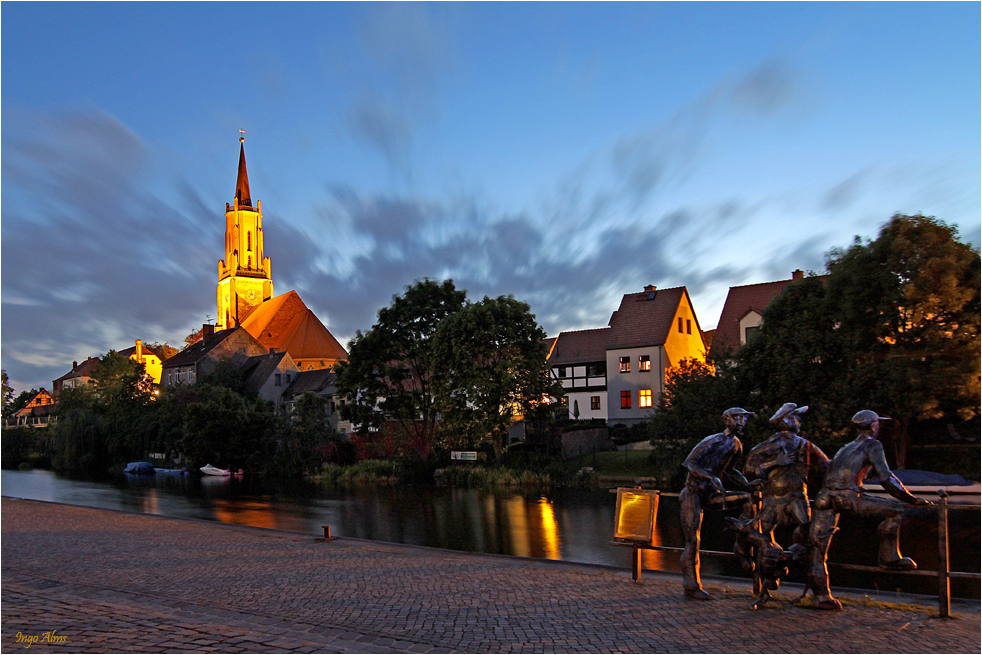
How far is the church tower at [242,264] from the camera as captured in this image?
12450 centimetres

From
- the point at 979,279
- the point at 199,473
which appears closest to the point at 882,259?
the point at 979,279

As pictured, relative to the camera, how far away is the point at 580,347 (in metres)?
56.9

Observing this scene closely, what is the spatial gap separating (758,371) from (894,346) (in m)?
4.78

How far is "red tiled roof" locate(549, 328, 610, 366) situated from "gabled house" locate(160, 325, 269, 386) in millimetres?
37438

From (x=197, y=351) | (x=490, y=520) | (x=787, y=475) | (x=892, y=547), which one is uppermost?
(x=197, y=351)

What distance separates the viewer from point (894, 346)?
2577 cm

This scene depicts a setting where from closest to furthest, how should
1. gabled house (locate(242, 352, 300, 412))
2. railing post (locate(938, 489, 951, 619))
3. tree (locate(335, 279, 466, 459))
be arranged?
railing post (locate(938, 489, 951, 619)) < tree (locate(335, 279, 466, 459)) < gabled house (locate(242, 352, 300, 412))

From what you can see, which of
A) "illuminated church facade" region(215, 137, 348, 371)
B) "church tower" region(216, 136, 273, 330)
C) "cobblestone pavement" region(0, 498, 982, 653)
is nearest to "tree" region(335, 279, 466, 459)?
"cobblestone pavement" region(0, 498, 982, 653)

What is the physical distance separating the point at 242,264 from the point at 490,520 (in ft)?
368

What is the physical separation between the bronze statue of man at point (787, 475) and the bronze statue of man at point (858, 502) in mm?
155

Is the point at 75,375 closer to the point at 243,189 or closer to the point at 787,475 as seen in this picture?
the point at 243,189

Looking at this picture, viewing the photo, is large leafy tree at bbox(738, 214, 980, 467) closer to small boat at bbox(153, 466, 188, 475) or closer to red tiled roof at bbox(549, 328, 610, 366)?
red tiled roof at bbox(549, 328, 610, 366)

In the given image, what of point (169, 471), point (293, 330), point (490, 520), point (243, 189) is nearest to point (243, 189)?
point (243, 189)

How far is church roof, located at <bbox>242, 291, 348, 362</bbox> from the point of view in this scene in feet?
309
